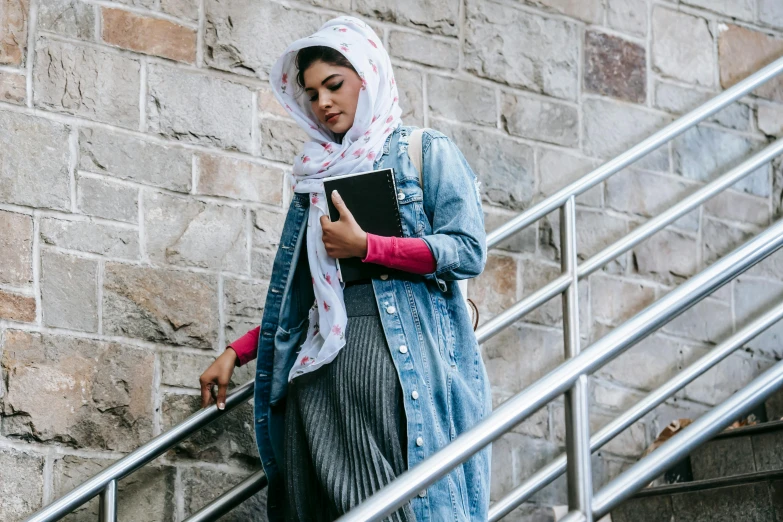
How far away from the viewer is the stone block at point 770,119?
12.4 feet

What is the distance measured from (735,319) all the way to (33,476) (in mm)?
2309

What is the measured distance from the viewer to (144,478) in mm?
2592

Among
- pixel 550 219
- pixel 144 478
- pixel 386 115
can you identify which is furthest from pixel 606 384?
pixel 386 115

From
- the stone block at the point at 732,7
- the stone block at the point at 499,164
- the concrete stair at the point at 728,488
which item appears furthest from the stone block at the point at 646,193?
the concrete stair at the point at 728,488

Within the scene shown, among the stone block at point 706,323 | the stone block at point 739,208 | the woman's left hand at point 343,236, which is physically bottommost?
the woman's left hand at point 343,236

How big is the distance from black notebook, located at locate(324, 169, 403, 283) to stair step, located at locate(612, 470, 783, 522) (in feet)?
3.14

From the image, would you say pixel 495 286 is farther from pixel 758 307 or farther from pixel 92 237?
pixel 92 237

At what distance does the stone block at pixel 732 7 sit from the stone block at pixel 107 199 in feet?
6.99

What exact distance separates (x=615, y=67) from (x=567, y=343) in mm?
1082

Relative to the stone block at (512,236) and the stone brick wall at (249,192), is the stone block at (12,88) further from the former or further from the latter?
the stone block at (512,236)

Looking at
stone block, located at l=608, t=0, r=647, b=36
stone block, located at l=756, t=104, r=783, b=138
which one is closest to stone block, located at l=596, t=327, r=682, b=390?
stone block, located at l=756, t=104, r=783, b=138

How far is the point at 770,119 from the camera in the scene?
150 inches

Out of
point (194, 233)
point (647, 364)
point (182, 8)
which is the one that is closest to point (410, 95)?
point (182, 8)

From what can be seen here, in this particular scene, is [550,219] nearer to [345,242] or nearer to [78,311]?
[78,311]
